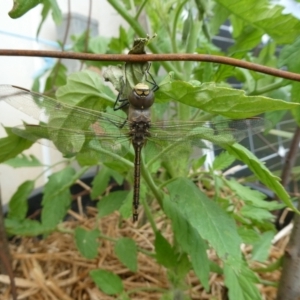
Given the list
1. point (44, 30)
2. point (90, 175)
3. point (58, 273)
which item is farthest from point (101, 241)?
point (44, 30)

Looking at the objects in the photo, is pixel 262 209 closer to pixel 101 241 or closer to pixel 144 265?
pixel 144 265

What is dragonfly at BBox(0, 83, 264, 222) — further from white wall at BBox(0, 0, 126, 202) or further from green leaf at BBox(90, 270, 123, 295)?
white wall at BBox(0, 0, 126, 202)

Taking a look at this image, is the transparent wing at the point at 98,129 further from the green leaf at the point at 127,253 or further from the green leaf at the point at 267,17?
the green leaf at the point at 127,253

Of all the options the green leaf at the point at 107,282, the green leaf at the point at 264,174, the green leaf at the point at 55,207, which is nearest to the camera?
the green leaf at the point at 264,174

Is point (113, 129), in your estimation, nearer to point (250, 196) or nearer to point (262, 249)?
point (250, 196)

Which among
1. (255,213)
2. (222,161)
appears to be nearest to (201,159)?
(222,161)

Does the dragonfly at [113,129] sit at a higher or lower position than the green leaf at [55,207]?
higher

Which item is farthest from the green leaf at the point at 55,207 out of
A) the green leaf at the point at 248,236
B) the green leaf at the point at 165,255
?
the green leaf at the point at 248,236
